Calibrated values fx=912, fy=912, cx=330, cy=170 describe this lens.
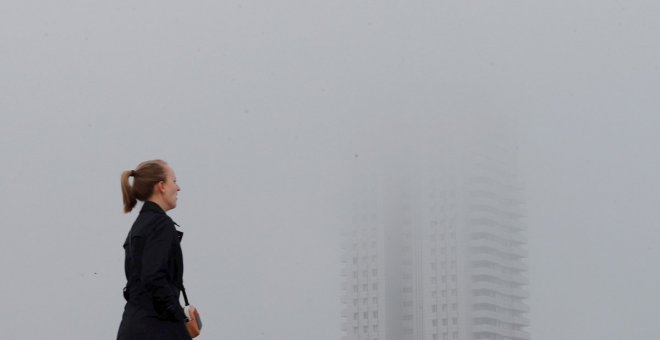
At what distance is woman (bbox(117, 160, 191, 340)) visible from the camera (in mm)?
2043

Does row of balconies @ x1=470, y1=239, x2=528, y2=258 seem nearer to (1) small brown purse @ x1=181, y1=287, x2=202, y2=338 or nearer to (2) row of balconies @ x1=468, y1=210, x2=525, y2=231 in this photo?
(2) row of balconies @ x1=468, y1=210, x2=525, y2=231

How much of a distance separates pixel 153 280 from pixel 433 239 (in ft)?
43.3

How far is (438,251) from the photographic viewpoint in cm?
1448

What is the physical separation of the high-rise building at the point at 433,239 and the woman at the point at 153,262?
847cm

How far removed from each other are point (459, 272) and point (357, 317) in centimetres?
369

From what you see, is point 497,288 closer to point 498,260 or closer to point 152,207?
point 498,260

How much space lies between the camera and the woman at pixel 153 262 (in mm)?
2043

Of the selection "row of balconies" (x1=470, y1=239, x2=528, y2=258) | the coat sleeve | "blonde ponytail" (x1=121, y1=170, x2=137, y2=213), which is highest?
"row of balconies" (x1=470, y1=239, x2=528, y2=258)

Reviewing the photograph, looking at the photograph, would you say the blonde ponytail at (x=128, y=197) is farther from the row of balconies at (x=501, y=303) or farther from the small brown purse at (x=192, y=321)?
the row of balconies at (x=501, y=303)

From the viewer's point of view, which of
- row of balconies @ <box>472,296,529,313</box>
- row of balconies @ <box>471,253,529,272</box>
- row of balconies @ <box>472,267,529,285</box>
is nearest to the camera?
row of balconies @ <box>471,253,529,272</box>

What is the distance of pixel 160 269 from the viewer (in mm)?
2035

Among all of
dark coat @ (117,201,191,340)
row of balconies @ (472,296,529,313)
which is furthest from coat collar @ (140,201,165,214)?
row of balconies @ (472,296,529,313)

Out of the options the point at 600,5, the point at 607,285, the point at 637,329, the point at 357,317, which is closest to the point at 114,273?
the point at 600,5

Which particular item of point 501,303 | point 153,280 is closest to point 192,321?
point 153,280
